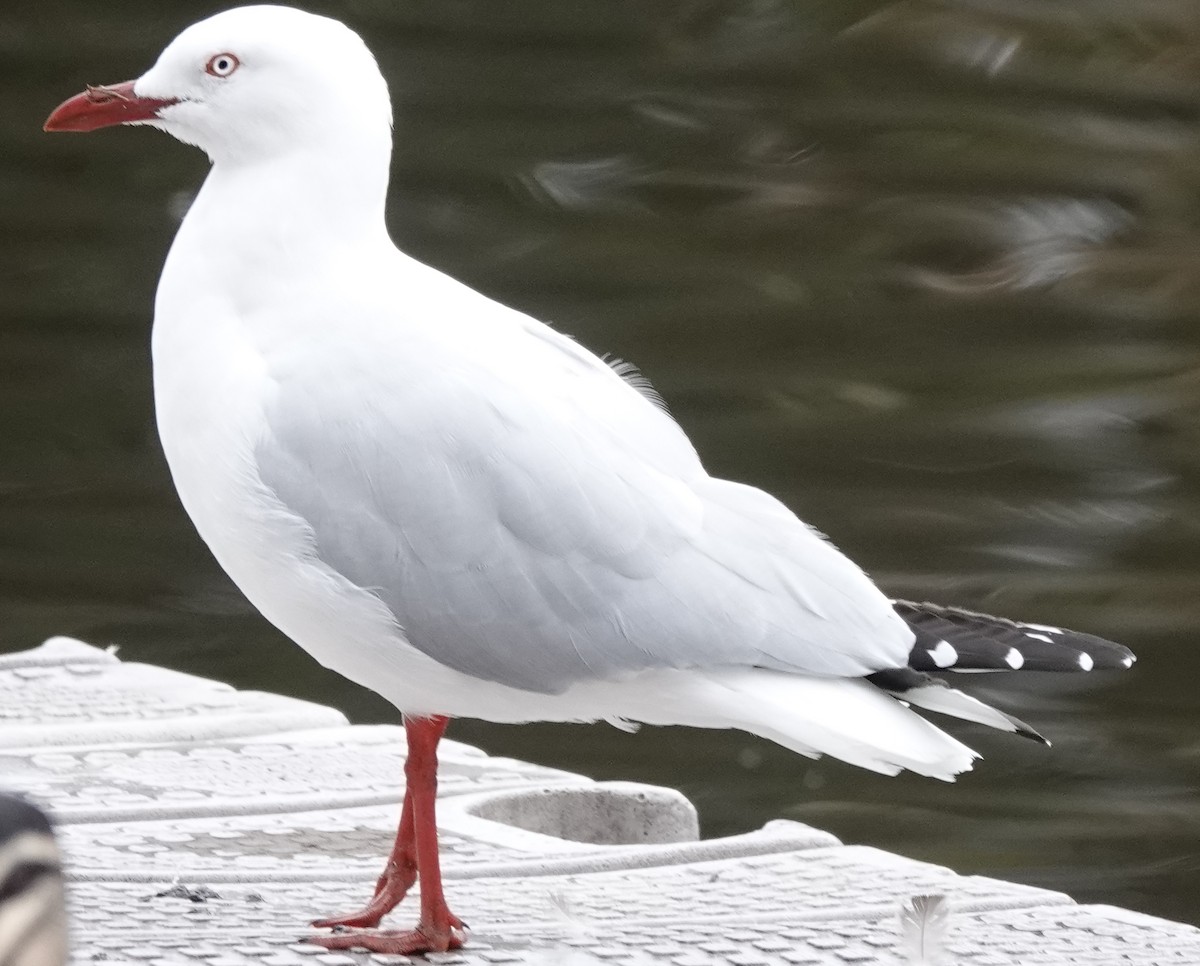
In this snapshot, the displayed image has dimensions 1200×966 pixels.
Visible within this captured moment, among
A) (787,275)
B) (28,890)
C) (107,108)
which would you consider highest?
(787,275)

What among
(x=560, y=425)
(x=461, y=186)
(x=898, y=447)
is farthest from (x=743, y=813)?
(x=560, y=425)

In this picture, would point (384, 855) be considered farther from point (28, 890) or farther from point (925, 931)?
point (28, 890)

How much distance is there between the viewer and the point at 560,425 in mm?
2748

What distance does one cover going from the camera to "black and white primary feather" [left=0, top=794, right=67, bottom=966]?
1636 mm

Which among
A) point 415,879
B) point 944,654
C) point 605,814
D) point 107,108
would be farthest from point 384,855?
point 107,108

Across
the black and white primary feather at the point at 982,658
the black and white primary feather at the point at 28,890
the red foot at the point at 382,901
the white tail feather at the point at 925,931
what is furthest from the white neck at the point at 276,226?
the black and white primary feather at the point at 28,890

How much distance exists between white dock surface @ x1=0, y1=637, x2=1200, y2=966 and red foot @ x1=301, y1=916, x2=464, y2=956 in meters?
0.02

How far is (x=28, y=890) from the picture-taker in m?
1.65

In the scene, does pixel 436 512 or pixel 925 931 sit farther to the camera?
pixel 436 512

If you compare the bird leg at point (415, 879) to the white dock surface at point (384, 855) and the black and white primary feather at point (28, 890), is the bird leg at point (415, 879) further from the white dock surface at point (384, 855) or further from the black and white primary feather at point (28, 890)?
the black and white primary feather at point (28, 890)

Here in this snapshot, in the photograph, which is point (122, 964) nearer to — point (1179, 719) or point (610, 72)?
point (1179, 719)

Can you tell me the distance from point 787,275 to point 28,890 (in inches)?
240

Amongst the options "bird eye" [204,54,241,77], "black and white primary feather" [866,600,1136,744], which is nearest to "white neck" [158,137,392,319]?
"bird eye" [204,54,241,77]

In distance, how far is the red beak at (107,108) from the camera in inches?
114
